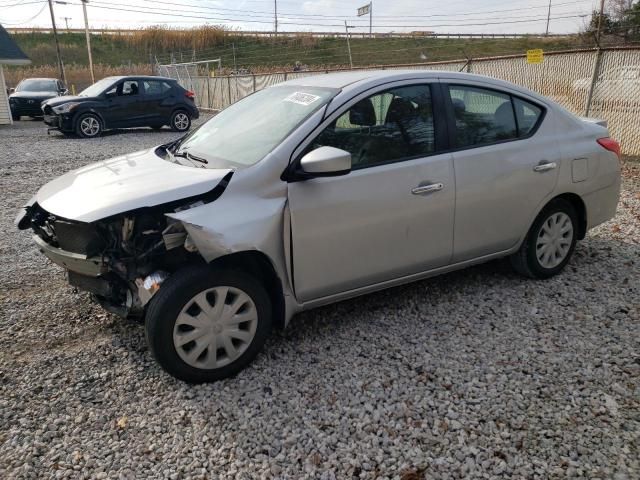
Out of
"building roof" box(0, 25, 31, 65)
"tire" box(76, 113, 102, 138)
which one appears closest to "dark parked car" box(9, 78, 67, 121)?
"building roof" box(0, 25, 31, 65)

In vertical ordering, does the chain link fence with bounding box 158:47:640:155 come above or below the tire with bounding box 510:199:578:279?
above

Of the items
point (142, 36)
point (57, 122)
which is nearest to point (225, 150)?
point (57, 122)

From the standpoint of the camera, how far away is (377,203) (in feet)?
10.8

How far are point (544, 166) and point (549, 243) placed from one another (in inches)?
26.6

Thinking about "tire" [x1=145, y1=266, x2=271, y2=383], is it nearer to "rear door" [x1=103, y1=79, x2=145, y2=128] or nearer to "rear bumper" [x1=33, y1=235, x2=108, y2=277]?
"rear bumper" [x1=33, y1=235, x2=108, y2=277]

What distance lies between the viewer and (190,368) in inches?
116

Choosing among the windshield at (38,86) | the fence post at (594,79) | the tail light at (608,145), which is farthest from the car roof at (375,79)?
the windshield at (38,86)

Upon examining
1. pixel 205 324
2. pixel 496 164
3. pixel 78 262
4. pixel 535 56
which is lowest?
pixel 205 324

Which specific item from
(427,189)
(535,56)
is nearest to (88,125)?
(535,56)

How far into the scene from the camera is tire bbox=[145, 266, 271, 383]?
9.25ft

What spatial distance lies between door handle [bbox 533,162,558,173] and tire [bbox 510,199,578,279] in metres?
0.31

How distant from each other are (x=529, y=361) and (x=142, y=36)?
50.2m

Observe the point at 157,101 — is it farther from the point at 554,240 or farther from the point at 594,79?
the point at 554,240

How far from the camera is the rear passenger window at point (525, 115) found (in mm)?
4035
